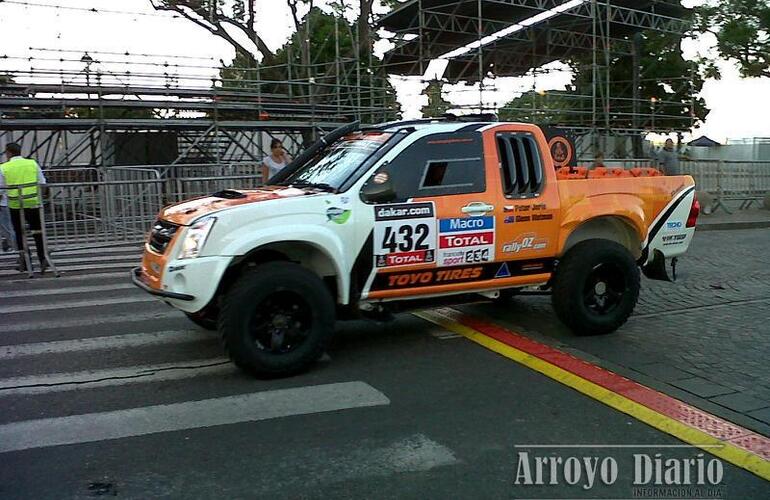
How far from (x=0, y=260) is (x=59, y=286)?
2806 mm

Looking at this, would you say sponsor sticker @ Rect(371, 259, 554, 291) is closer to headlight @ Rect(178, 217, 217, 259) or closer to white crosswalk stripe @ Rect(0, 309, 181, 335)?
headlight @ Rect(178, 217, 217, 259)

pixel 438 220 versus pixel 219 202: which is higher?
pixel 219 202

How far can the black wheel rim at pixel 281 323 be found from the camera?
18.2ft

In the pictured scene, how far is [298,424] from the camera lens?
471 cm

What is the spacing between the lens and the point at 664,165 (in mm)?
18188

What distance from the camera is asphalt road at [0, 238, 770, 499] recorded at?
390cm

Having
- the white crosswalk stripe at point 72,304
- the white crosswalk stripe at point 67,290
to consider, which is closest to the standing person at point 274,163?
the white crosswalk stripe at point 67,290

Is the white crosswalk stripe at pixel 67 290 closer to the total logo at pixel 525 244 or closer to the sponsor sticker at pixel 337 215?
the sponsor sticker at pixel 337 215

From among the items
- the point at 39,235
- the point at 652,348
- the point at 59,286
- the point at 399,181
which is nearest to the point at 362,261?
the point at 399,181

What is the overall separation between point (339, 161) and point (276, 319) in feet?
5.59

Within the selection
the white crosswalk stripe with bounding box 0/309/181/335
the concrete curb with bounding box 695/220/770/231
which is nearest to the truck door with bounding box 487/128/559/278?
the white crosswalk stripe with bounding box 0/309/181/335

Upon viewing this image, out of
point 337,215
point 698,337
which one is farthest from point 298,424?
point 698,337

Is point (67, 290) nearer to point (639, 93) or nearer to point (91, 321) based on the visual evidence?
point (91, 321)

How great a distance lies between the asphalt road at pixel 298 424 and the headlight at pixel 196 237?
104cm
